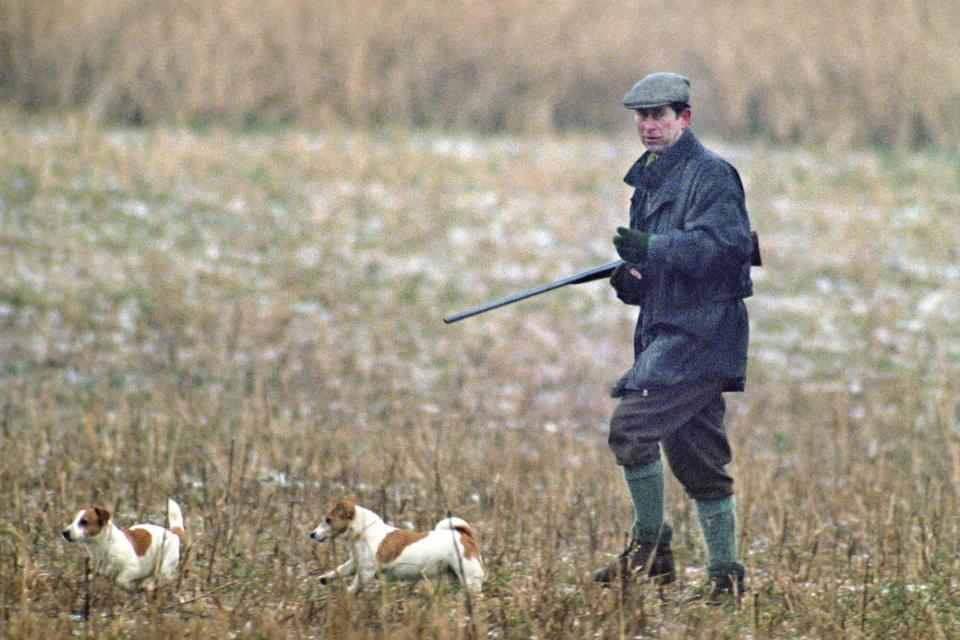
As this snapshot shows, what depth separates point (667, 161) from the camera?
5352 mm

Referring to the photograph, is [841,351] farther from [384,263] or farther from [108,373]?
[108,373]

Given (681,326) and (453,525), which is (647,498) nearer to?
(681,326)

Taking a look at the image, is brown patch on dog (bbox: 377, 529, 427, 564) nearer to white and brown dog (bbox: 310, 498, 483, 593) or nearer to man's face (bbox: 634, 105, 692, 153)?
white and brown dog (bbox: 310, 498, 483, 593)

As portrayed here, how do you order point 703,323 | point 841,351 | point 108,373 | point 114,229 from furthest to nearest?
point 114,229 → point 841,351 → point 108,373 → point 703,323

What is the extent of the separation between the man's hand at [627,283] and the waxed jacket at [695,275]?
104mm

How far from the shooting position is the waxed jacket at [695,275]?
16.9 feet

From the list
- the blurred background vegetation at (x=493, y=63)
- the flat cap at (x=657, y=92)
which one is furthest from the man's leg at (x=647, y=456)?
the blurred background vegetation at (x=493, y=63)

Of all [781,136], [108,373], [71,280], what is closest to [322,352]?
[108,373]

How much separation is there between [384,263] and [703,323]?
8.25 m

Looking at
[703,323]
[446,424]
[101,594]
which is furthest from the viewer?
[446,424]

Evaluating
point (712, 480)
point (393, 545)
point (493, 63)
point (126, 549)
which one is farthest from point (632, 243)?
point (493, 63)

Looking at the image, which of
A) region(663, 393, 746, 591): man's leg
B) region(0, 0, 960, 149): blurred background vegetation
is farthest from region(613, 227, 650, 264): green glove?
region(0, 0, 960, 149): blurred background vegetation

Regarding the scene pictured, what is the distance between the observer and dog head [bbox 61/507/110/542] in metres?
4.77

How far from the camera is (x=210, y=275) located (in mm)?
12469
